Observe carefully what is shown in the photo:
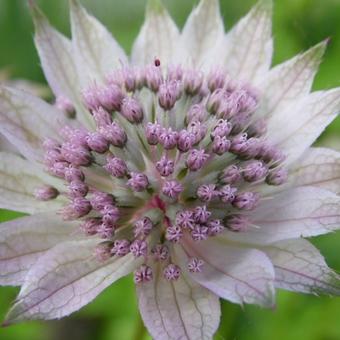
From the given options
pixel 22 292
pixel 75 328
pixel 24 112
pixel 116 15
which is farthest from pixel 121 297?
pixel 116 15

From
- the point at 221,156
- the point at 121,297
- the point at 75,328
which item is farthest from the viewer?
the point at 75,328

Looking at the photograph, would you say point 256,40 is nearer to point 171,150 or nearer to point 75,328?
point 171,150

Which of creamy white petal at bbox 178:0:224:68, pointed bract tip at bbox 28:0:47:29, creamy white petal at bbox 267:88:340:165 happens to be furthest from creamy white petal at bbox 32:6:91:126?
creamy white petal at bbox 267:88:340:165

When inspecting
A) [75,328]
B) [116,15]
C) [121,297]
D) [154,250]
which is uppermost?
[116,15]

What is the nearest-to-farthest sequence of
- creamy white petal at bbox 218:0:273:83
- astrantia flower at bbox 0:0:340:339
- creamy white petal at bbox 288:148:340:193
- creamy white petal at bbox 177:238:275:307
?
1. creamy white petal at bbox 177:238:275:307
2. astrantia flower at bbox 0:0:340:339
3. creamy white petal at bbox 288:148:340:193
4. creamy white petal at bbox 218:0:273:83

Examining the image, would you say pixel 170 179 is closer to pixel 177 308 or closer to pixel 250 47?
pixel 177 308

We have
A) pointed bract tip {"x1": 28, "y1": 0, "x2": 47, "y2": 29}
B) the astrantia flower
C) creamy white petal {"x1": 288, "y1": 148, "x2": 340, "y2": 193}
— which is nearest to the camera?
the astrantia flower

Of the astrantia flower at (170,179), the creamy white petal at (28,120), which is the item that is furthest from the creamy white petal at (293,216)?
the creamy white petal at (28,120)

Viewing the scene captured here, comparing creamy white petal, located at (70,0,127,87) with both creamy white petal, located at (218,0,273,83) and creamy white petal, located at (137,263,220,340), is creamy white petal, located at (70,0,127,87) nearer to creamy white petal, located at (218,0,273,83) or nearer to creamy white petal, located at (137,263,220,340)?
creamy white petal, located at (218,0,273,83)
